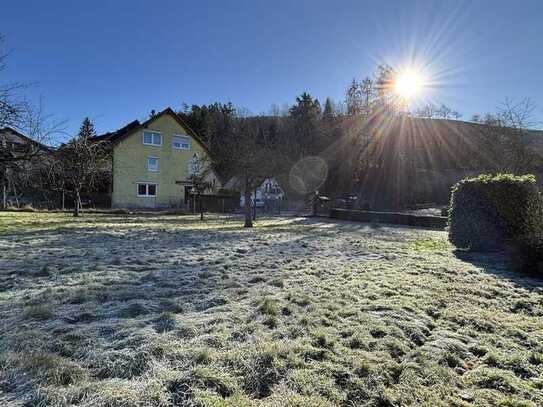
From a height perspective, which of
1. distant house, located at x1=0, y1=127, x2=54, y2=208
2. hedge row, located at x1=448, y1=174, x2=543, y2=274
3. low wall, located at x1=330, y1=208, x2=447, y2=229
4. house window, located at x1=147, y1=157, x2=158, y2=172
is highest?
house window, located at x1=147, y1=157, x2=158, y2=172

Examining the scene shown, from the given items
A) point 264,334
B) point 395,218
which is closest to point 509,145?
point 395,218

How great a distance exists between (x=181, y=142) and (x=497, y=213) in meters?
31.8

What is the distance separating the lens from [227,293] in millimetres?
4500

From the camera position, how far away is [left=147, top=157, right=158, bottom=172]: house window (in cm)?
3381

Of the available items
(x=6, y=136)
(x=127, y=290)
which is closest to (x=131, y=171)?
(x=6, y=136)

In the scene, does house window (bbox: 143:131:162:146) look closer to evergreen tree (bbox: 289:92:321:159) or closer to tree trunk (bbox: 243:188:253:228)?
evergreen tree (bbox: 289:92:321:159)

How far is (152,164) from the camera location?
34125mm

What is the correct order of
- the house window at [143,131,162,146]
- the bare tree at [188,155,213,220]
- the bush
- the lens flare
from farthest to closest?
1. the house window at [143,131,162,146]
2. the lens flare
3. the bare tree at [188,155,213,220]
4. the bush

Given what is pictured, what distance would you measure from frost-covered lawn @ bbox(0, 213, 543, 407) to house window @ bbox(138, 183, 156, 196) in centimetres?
2821

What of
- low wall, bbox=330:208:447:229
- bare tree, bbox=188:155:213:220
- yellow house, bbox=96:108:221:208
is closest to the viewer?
low wall, bbox=330:208:447:229

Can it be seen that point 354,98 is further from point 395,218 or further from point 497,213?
point 497,213

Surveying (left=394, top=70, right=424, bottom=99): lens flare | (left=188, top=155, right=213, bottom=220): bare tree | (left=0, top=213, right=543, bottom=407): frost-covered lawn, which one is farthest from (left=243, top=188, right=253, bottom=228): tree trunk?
(left=394, top=70, right=424, bottom=99): lens flare

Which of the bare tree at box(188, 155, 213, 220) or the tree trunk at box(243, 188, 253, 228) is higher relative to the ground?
the bare tree at box(188, 155, 213, 220)

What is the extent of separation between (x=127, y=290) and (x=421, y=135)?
3598cm
